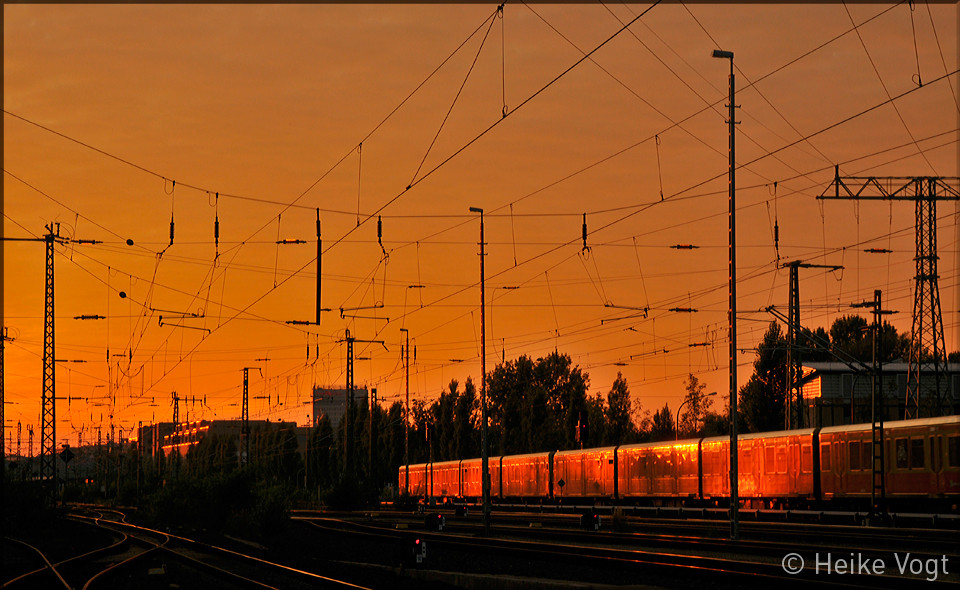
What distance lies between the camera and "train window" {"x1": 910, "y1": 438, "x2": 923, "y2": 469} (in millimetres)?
36062

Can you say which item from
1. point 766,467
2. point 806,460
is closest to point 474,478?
point 766,467

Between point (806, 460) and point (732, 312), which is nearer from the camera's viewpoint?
point (732, 312)

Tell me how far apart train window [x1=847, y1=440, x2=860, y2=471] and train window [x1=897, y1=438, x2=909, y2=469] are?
6.58 ft

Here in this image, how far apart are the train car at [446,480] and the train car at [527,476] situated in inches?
206

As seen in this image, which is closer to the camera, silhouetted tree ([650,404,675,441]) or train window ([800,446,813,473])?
train window ([800,446,813,473])

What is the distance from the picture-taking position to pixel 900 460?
3697cm

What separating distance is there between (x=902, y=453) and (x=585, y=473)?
80.3 ft

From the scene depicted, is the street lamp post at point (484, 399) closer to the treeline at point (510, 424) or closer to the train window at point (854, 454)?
the train window at point (854, 454)

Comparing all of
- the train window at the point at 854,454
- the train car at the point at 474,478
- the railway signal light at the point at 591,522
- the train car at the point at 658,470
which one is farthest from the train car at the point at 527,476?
the railway signal light at the point at 591,522

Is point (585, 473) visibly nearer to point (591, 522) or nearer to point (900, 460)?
point (591, 522)

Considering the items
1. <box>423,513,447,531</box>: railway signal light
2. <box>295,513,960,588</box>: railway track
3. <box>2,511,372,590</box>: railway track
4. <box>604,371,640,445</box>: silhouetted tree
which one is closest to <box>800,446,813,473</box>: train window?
<box>295,513,960,588</box>: railway track

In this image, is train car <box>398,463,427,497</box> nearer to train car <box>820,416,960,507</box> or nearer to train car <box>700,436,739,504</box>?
train car <box>700,436,739,504</box>

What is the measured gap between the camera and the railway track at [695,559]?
62.6 ft

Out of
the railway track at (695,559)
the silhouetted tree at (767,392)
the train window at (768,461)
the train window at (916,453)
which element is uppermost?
the silhouetted tree at (767,392)
